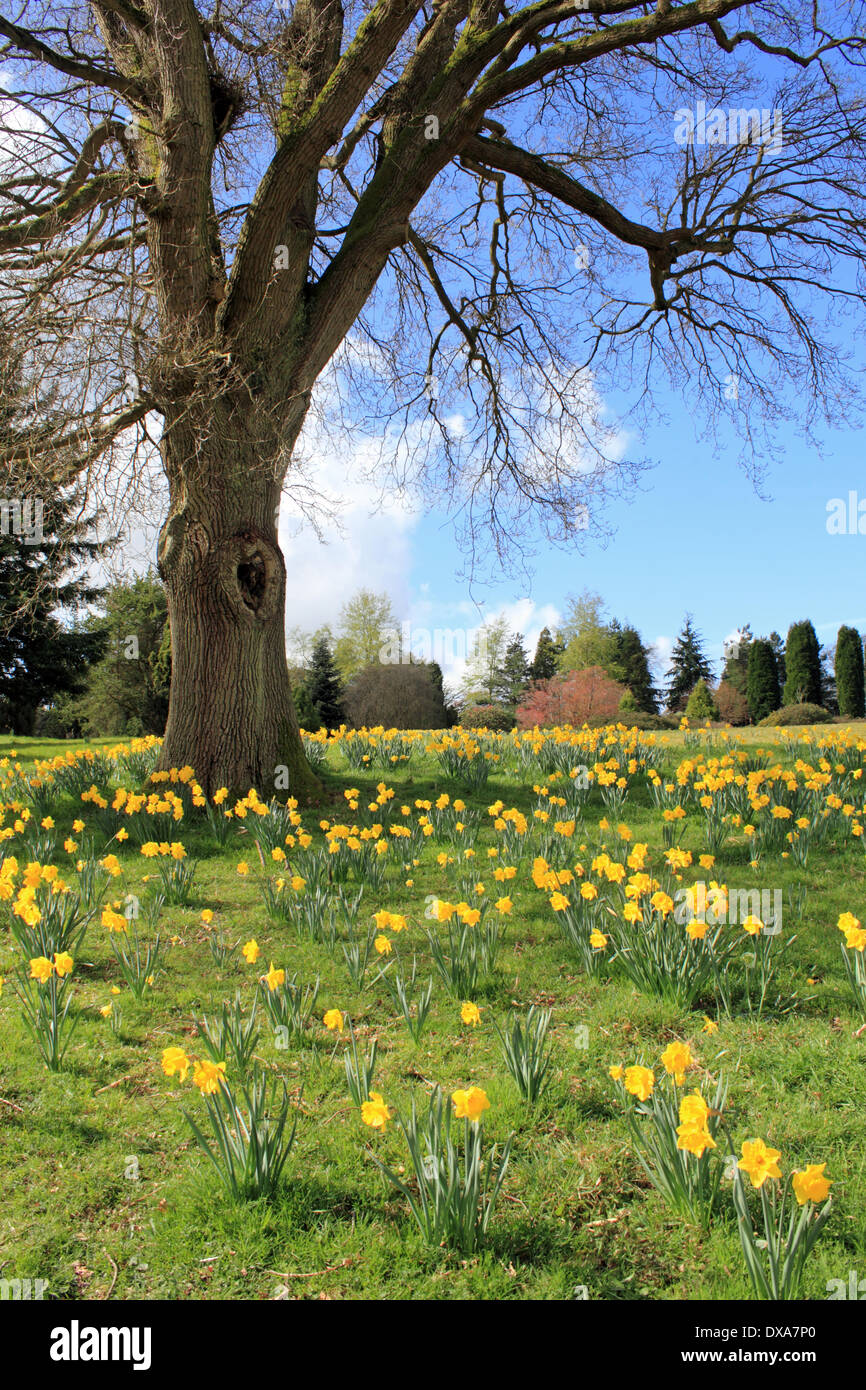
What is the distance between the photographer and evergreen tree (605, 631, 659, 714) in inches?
1452

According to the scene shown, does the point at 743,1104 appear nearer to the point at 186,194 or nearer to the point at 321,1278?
the point at 321,1278

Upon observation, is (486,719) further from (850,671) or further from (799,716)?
(850,671)

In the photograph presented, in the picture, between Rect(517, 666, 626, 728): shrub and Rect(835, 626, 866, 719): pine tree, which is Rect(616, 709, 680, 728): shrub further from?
Rect(835, 626, 866, 719): pine tree

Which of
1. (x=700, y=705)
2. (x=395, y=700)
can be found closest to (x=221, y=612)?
(x=395, y=700)

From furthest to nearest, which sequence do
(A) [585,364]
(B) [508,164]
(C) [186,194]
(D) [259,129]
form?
(A) [585,364] < (B) [508,164] < (D) [259,129] < (C) [186,194]

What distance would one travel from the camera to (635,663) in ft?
125

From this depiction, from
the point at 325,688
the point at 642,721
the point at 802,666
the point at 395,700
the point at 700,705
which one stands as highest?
the point at 802,666

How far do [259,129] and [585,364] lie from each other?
4946mm

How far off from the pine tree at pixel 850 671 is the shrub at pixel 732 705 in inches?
172

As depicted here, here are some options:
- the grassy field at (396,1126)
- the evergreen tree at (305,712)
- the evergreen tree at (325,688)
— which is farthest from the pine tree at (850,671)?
the grassy field at (396,1126)

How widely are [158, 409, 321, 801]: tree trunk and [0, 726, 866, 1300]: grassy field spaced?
2.12 metres

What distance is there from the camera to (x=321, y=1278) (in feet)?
6.75

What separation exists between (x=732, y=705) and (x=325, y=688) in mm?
18970

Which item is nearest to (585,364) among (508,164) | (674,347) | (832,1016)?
(674,347)
